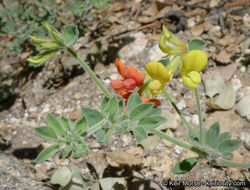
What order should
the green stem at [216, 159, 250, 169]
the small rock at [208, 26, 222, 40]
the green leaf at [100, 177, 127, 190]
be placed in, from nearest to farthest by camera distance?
the green stem at [216, 159, 250, 169], the green leaf at [100, 177, 127, 190], the small rock at [208, 26, 222, 40]

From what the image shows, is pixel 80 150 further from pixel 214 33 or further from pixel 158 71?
pixel 214 33

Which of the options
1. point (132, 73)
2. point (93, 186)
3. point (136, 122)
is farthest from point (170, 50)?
point (93, 186)

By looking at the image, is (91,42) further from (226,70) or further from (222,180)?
(222,180)

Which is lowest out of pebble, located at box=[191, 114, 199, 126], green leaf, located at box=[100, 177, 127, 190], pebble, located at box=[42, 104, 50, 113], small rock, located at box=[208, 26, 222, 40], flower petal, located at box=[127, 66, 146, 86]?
pebble, located at box=[191, 114, 199, 126]

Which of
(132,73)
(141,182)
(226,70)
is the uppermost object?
(132,73)

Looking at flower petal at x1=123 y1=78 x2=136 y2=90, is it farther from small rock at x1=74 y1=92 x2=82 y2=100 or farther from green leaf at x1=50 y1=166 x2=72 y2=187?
small rock at x1=74 y1=92 x2=82 y2=100

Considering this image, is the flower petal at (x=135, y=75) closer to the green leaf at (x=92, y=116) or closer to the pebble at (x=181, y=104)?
the green leaf at (x=92, y=116)

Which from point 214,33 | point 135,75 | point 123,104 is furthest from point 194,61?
point 214,33

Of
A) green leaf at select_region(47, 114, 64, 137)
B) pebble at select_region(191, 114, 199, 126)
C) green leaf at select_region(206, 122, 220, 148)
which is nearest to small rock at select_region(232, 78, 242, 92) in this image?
pebble at select_region(191, 114, 199, 126)
